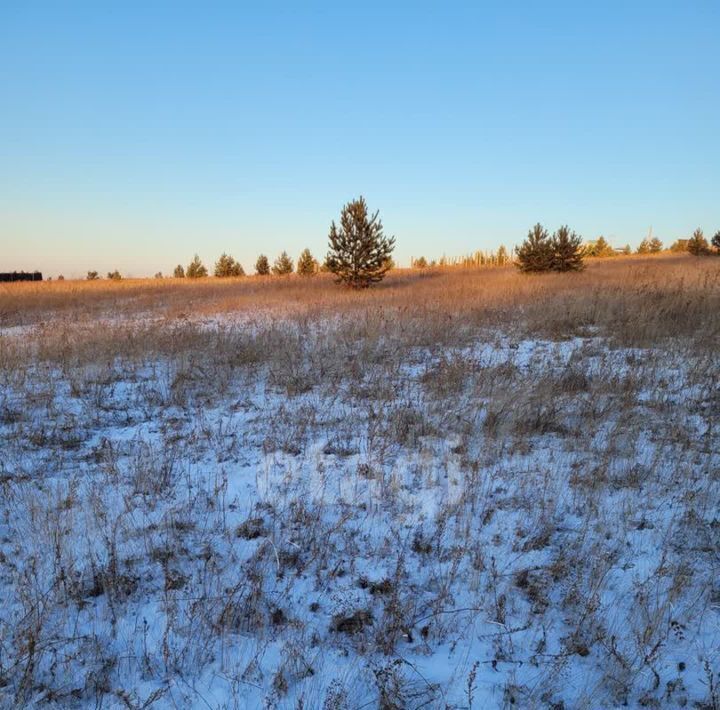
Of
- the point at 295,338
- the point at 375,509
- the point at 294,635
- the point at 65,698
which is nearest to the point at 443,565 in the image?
the point at 375,509

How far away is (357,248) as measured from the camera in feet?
57.1

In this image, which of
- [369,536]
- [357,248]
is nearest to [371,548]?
[369,536]

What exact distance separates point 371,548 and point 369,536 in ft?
0.40

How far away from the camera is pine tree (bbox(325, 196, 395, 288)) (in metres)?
17.0

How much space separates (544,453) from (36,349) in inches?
349

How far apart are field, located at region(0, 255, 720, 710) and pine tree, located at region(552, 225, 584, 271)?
44.6 feet

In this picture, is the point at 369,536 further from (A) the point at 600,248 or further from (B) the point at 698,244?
(A) the point at 600,248

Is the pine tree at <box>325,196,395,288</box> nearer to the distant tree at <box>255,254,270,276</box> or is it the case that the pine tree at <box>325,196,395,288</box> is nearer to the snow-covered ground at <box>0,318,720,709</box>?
the snow-covered ground at <box>0,318,720,709</box>

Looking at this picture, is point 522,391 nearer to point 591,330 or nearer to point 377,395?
point 377,395

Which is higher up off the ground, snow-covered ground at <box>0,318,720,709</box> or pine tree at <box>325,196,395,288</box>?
pine tree at <box>325,196,395,288</box>

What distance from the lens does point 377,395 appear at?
547 cm

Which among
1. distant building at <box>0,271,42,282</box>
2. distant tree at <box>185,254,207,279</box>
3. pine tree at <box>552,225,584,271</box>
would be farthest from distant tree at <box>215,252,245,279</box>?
pine tree at <box>552,225,584,271</box>

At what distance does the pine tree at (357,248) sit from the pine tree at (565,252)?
7228 mm

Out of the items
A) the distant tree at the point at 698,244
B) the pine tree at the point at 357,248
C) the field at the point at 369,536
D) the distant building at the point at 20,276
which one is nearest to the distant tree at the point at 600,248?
the distant tree at the point at 698,244
